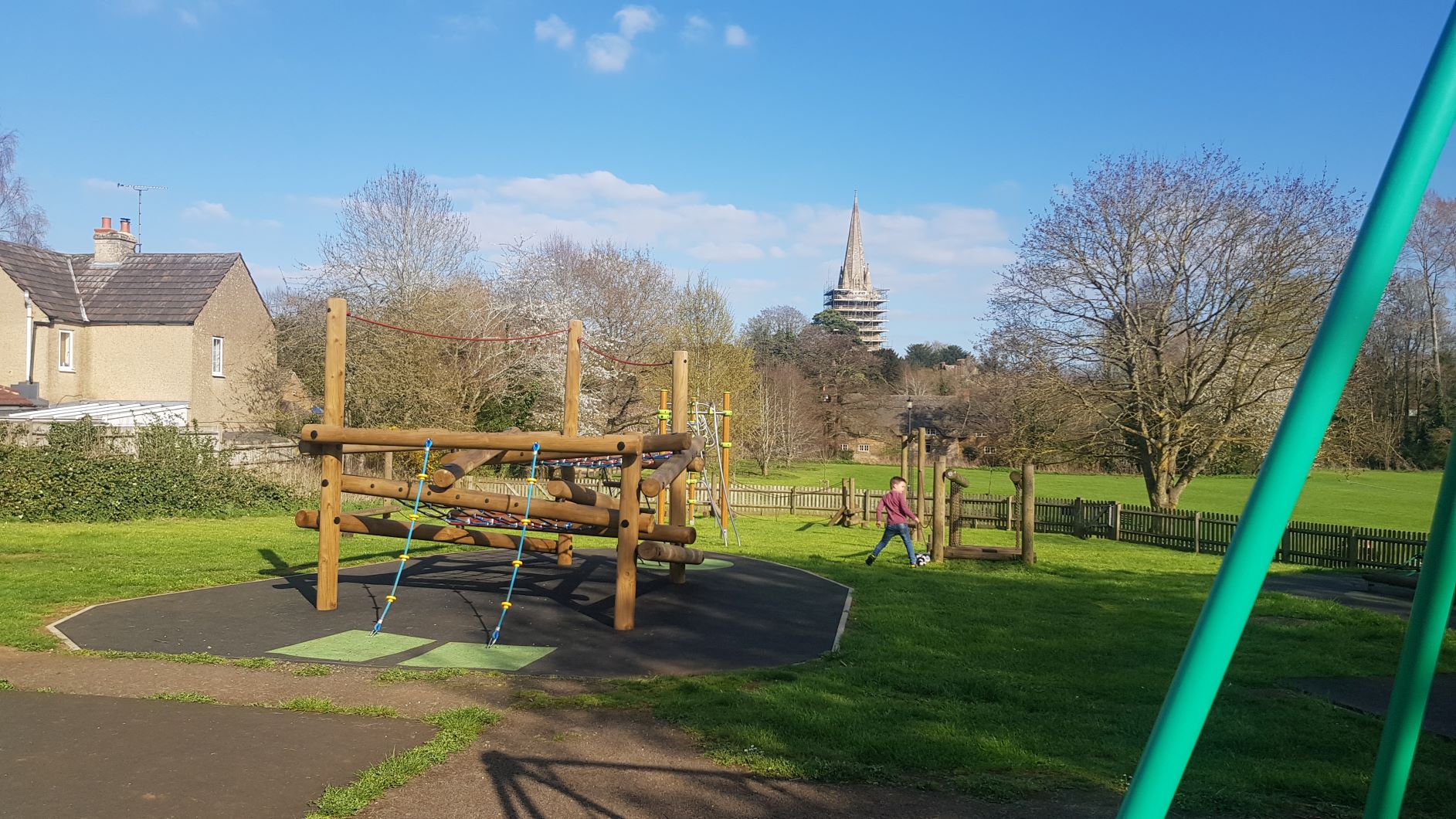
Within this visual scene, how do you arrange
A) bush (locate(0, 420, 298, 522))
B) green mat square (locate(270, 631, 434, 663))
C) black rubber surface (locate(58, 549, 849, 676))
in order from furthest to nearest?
bush (locate(0, 420, 298, 522)) → black rubber surface (locate(58, 549, 849, 676)) → green mat square (locate(270, 631, 434, 663))

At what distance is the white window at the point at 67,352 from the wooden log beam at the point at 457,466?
25029 millimetres

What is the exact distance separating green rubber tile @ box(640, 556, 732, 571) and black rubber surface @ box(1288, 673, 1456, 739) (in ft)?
27.7

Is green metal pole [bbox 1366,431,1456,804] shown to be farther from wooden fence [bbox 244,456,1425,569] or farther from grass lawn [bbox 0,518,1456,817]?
wooden fence [bbox 244,456,1425,569]

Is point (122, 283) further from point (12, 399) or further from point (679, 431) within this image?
point (679, 431)

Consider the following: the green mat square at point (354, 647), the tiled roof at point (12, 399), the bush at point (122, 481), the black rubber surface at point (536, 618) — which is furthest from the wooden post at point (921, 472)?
the tiled roof at point (12, 399)

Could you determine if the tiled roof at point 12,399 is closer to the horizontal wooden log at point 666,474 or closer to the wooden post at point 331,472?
the wooden post at point 331,472

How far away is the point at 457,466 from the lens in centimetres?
1109

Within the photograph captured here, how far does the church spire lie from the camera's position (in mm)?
176375

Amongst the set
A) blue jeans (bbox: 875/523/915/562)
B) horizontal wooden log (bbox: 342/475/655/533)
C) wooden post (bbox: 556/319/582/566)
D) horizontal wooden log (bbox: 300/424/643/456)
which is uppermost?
wooden post (bbox: 556/319/582/566)

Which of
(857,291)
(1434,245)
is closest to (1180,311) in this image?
(1434,245)

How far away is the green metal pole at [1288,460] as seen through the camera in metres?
1.34

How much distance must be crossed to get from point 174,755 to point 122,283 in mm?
32414

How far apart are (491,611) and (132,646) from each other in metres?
3.39

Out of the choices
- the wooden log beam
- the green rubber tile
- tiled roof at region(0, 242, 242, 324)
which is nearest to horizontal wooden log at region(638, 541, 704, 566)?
the wooden log beam
